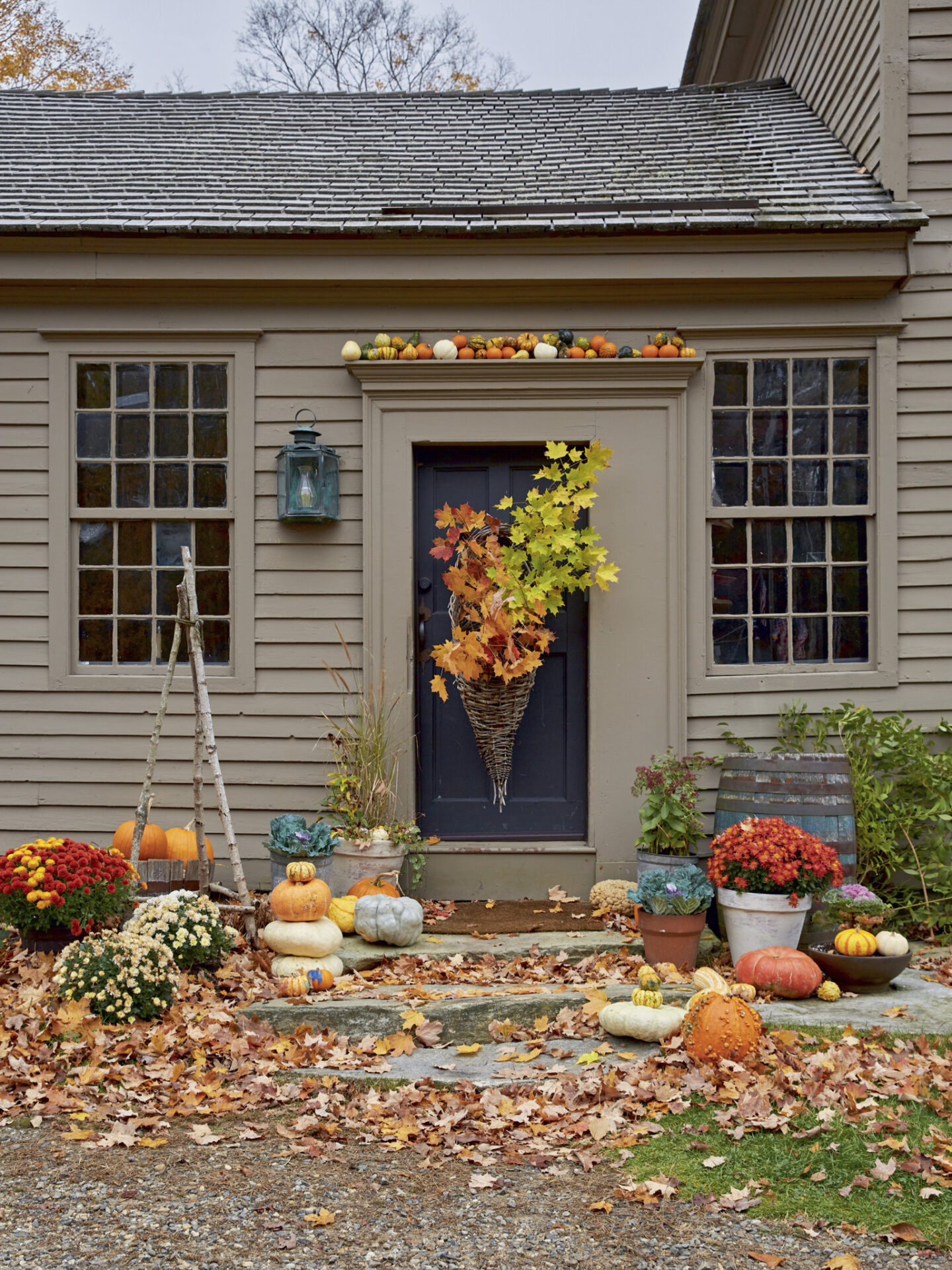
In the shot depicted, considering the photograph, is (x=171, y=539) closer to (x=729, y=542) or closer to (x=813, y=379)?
(x=729, y=542)

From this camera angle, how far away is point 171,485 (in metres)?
5.78

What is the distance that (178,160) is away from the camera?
6840 mm

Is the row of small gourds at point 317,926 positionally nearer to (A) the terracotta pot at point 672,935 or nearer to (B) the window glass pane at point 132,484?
(A) the terracotta pot at point 672,935

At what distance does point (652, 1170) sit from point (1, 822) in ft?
13.6

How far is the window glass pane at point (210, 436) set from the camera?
18.9ft

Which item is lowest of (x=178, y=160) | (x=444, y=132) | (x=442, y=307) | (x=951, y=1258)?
(x=951, y=1258)

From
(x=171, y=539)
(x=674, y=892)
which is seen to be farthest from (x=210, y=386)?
(x=674, y=892)

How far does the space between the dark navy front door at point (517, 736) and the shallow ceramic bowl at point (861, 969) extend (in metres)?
1.64

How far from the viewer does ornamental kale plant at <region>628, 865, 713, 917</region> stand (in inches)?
180

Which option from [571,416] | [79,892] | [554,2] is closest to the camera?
[79,892]

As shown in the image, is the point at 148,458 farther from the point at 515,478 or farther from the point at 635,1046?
the point at 635,1046

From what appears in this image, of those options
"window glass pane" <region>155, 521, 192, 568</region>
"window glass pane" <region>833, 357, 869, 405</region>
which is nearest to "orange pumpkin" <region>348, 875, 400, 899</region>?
"window glass pane" <region>155, 521, 192, 568</region>

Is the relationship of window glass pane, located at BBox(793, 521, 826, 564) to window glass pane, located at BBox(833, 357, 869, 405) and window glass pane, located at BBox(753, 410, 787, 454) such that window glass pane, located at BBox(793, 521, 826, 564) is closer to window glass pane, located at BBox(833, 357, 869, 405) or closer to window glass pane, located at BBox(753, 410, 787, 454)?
window glass pane, located at BBox(753, 410, 787, 454)

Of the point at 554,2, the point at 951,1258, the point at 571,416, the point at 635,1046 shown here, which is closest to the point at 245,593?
the point at 571,416
